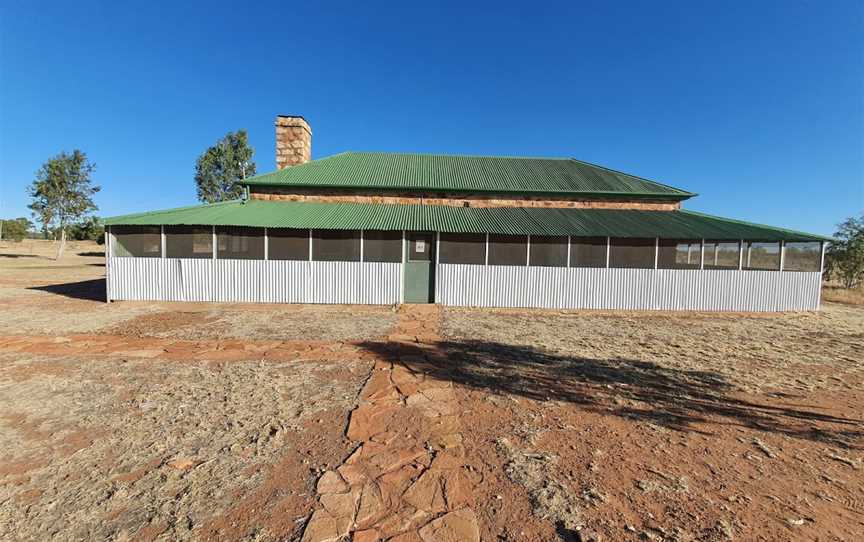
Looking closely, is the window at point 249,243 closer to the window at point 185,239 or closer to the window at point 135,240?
the window at point 185,239

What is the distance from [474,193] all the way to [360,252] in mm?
5850

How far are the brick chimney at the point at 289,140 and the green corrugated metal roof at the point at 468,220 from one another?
12.0 ft

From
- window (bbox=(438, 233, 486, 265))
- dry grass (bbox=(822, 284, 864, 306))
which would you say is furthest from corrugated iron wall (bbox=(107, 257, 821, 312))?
dry grass (bbox=(822, 284, 864, 306))

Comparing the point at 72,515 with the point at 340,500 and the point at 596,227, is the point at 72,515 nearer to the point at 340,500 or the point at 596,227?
the point at 340,500

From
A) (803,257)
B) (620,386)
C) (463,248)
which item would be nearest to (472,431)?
(620,386)

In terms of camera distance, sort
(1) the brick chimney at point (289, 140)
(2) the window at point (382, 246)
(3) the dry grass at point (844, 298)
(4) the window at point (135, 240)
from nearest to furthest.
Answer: (4) the window at point (135, 240) < (2) the window at point (382, 246) < (3) the dry grass at point (844, 298) < (1) the brick chimney at point (289, 140)

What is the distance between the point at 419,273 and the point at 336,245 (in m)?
3.37

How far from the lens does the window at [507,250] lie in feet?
44.7

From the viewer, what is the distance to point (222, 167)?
4125cm

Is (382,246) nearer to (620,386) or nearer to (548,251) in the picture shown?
A: (548,251)

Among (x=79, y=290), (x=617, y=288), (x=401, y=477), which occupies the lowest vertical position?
(x=401, y=477)

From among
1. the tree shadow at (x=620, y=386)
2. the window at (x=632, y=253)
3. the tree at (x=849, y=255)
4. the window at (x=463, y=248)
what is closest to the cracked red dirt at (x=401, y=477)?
the tree shadow at (x=620, y=386)

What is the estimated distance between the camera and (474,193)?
1570 centimetres

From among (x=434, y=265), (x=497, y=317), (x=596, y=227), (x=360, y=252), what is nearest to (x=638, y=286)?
(x=596, y=227)
